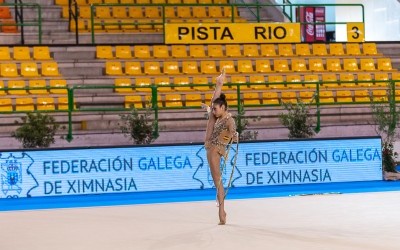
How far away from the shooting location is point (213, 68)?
79.3ft

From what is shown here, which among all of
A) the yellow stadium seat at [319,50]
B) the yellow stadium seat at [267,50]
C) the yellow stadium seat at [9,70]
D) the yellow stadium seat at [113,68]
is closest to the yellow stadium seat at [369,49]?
the yellow stadium seat at [319,50]

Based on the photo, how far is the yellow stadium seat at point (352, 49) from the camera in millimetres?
26433

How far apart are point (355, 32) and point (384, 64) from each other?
1.75m

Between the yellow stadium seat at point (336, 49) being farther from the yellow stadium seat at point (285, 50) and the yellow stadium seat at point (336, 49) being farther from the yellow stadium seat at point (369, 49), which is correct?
the yellow stadium seat at point (285, 50)

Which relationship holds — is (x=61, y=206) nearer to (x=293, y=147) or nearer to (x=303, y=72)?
(x=293, y=147)

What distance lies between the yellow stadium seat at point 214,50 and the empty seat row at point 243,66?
2.05 ft

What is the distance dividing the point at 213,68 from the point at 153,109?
17.2 feet

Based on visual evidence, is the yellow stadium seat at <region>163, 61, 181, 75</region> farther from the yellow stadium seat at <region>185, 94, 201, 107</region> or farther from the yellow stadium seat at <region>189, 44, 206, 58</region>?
the yellow stadium seat at <region>185, 94, 201, 107</region>

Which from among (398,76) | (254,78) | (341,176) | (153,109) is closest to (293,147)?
(341,176)

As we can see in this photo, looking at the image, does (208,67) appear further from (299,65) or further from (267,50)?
(299,65)

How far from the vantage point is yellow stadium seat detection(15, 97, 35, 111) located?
20.7m

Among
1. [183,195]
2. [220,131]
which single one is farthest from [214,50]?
[220,131]

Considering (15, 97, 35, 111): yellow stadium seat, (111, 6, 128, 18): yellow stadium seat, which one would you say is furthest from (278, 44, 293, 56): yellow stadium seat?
(15, 97, 35, 111): yellow stadium seat

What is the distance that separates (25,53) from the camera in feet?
77.1
